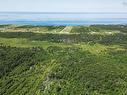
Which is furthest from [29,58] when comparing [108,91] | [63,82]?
[108,91]

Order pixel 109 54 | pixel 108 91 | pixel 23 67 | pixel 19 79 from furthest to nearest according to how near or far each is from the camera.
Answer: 1. pixel 109 54
2. pixel 23 67
3. pixel 19 79
4. pixel 108 91

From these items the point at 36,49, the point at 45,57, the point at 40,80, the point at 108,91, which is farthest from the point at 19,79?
the point at 108,91

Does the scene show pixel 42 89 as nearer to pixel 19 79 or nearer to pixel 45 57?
pixel 19 79

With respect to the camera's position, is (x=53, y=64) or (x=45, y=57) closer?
(x=53, y=64)

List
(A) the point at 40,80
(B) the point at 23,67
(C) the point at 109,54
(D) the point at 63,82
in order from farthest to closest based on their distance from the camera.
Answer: (C) the point at 109,54, (B) the point at 23,67, (A) the point at 40,80, (D) the point at 63,82

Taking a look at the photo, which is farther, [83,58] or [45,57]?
[45,57]

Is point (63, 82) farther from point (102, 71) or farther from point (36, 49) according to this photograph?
point (36, 49)

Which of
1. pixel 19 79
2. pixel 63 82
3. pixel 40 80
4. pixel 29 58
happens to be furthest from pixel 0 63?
pixel 63 82

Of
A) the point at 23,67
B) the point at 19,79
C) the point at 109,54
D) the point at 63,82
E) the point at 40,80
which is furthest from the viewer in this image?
the point at 109,54

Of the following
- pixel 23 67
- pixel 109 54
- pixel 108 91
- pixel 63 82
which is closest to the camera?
pixel 108 91
